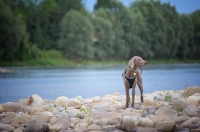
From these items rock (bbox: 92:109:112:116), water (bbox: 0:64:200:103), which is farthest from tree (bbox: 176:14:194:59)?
rock (bbox: 92:109:112:116)

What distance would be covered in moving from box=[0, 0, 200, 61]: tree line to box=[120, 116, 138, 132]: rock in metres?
33.1

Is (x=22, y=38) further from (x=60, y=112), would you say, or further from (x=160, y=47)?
(x=60, y=112)

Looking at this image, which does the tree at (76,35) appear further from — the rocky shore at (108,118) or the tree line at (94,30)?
the rocky shore at (108,118)

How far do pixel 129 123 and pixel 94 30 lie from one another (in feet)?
147

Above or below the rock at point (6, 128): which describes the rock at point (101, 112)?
above

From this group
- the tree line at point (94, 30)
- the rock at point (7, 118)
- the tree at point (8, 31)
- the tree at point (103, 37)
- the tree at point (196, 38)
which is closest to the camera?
the rock at point (7, 118)

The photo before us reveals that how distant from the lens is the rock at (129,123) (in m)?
6.68

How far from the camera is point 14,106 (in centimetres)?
870

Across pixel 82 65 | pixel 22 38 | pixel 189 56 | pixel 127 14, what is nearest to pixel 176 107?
pixel 189 56

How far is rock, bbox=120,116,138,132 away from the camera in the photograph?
668cm

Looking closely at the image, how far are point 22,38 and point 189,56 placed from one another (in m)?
20.4

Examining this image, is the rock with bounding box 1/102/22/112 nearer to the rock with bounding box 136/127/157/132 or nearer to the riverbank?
the rock with bounding box 136/127/157/132

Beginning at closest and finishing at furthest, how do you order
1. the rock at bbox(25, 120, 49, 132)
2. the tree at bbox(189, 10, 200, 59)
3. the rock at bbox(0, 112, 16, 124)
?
the rock at bbox(25, 120, 49, 132)
the rock at bbox(0, 112, 16, 124)
the tree at bbox(189, 10, 200, 59)

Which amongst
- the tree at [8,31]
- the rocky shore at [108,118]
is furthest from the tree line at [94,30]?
the rocky shore at [108,118]
